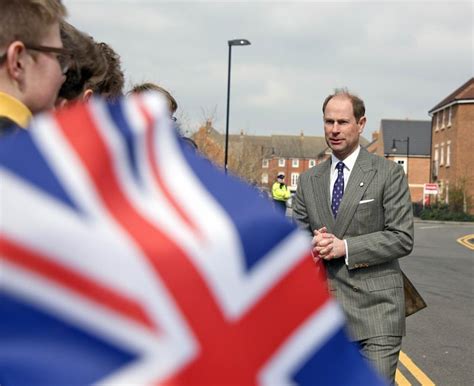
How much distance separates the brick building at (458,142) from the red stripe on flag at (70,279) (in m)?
55.9

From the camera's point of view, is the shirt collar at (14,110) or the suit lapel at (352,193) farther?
the suit lapel at (352,193)

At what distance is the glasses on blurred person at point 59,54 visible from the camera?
1460mm

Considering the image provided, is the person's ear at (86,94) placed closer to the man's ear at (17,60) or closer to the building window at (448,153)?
the man's ear at (17,60)

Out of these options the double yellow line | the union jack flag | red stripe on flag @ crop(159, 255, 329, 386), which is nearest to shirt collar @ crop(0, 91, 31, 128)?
the union jack flag

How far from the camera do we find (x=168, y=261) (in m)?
0.87

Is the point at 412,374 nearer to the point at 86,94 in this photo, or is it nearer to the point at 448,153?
the point at 86,94

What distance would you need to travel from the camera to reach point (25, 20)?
1.46 meters

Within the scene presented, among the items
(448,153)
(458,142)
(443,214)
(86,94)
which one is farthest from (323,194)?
(448,153)

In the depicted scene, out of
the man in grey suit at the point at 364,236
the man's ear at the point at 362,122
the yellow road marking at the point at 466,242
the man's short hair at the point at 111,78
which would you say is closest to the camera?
the man's short hair at the point at 111,78

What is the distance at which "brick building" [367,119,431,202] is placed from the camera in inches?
3137

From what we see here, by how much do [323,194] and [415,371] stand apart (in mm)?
3314

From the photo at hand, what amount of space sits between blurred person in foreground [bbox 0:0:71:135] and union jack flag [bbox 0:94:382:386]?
561 mm

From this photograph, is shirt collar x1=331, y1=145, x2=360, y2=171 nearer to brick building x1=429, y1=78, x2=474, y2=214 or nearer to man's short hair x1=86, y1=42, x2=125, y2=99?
man's short hair x1=86, y1=42, x2=125, y2=99

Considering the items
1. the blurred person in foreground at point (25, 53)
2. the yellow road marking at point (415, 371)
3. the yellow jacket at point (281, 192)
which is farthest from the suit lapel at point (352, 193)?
Result: the yellow jacket at point (281, 192)
